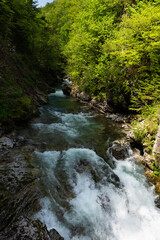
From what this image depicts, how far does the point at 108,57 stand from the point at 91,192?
11.9m

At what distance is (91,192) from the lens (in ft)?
16.1

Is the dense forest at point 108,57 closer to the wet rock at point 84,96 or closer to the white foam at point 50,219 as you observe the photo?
the wet rock at point 84,96

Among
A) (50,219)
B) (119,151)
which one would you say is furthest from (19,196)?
(119,151)

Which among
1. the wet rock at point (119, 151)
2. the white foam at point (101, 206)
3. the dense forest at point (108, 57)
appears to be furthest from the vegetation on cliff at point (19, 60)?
the wet rock at point (119, 151)

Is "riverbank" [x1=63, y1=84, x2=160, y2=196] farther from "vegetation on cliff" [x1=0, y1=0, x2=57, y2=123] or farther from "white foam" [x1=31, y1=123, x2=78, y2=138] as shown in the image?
"vegetation on cliff" [x1=0, y1=0, x2=57, y2=123]

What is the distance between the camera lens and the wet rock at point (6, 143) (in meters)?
5.40

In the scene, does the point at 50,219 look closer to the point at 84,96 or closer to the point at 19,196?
the point at 19,196

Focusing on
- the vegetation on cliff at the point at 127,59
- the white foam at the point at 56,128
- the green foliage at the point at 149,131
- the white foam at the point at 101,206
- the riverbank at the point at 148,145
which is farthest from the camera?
the white foam at the point at 56,128

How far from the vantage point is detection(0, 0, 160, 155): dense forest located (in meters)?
7.79

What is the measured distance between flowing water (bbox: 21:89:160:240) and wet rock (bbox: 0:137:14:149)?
113cm

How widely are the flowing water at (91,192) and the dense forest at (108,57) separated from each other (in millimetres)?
2064

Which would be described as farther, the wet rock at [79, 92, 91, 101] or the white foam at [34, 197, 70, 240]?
the wet rock at [79, 92, 91, 101]

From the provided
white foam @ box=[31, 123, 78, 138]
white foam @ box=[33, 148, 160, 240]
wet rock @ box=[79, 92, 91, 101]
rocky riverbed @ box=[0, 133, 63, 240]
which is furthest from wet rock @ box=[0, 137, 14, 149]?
wet rock @ box=[79, 92, 91, 101]

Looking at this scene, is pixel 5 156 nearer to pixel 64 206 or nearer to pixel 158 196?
pixel 64 206
